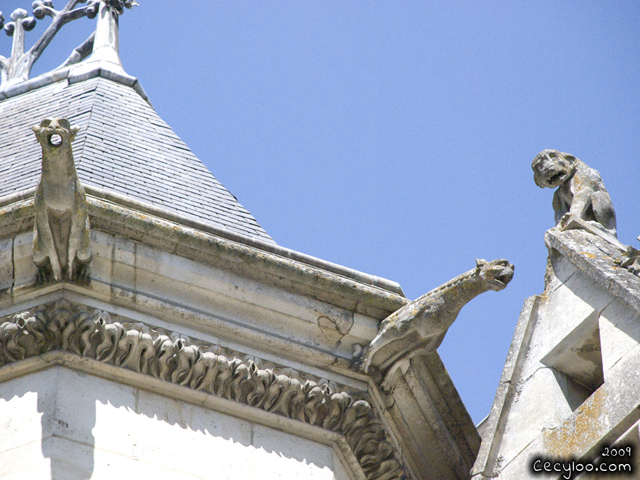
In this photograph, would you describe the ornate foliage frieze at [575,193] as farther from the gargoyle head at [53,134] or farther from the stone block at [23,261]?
the stone block at [23,261]

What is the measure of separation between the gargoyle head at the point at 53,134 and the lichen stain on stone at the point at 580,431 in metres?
2.97

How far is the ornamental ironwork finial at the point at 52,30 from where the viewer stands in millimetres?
13219

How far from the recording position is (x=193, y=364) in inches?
248

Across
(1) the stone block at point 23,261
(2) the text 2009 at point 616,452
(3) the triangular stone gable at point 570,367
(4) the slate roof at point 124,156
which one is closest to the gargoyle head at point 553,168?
(3) the triangular stone gable at point 570,367

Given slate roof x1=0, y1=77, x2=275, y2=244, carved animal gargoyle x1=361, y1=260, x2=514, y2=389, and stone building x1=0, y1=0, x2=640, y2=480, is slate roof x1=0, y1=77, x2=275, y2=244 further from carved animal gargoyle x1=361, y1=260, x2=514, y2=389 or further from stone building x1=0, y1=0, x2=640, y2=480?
carved animal gargoyle x1=361, y1=260, x2=514, y2=389

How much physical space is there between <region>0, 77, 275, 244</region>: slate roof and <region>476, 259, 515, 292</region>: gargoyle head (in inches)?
63.1

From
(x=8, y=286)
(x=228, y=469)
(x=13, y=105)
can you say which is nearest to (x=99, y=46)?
(x=13, y=105)

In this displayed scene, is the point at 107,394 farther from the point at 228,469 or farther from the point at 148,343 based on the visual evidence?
the point at 228,469

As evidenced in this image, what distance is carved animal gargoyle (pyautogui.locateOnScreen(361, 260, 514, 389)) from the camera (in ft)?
21.3

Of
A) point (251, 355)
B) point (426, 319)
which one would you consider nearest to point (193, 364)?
point (251, 355)

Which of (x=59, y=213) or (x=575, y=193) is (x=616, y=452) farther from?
(x=59, y=213)

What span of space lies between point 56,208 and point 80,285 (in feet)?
1.61

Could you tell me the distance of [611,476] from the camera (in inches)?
216

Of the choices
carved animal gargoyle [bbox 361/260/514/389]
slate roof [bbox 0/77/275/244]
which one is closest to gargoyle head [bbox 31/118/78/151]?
slate roof [bbox 0/77/275/244]
